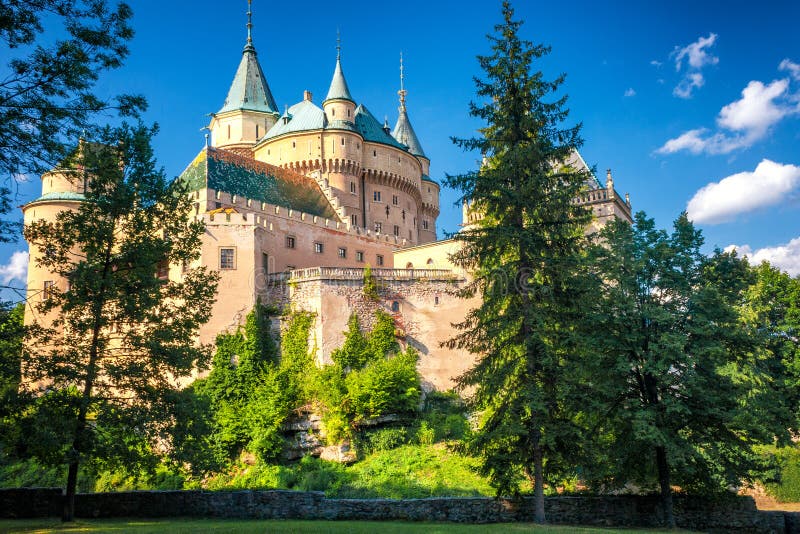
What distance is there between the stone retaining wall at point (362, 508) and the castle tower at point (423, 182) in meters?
43.8

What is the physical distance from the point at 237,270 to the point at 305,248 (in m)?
8.08

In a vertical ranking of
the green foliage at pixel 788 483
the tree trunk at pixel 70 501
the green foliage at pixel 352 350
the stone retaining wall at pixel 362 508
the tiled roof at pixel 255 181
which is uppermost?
the tiled roof at pixel 255 181

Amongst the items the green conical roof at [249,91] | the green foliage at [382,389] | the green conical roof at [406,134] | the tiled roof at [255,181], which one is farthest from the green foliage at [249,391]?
the green conical roof at [406,134]

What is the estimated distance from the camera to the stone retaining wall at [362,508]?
66.4ft

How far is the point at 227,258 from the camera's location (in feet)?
122

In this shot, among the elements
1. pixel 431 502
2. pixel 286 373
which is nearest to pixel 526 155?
pixel 431 502

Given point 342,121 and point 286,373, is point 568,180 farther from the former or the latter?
point 342,121

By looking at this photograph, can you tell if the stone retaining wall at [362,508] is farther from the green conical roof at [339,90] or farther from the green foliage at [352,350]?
the green conical roof at [339,90]

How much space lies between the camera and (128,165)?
20547 millimetres

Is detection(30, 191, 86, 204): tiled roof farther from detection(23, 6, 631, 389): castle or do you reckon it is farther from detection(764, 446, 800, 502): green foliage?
detection(764, 446, 800, 502): green foliage

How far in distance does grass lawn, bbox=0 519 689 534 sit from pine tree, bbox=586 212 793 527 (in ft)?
9.49

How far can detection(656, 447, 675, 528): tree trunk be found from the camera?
69.8 ft

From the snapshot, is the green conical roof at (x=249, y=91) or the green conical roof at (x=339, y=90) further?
the green conical roof at (x=249, y=91)

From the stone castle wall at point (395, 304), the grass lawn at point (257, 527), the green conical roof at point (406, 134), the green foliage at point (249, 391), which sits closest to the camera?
the grass lawn at point (257, 527)
